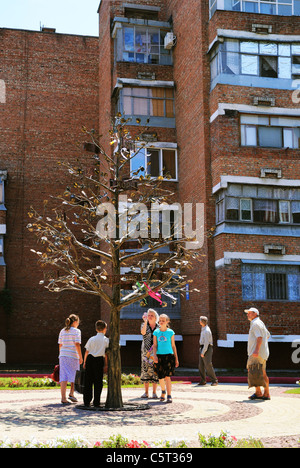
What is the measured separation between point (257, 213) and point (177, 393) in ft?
39.9

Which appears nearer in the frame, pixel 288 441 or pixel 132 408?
pixel 288 441

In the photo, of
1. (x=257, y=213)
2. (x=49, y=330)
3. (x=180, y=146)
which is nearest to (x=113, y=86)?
(x=180, y=146)

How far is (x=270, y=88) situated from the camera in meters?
27.4

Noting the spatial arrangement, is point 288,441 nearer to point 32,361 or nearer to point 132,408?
point 132,408

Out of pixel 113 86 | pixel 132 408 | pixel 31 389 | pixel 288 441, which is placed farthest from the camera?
pixel 113 86

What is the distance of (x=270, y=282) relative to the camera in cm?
2595

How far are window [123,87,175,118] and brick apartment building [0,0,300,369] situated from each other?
6 cm

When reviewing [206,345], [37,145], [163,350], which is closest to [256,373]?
[163,350]

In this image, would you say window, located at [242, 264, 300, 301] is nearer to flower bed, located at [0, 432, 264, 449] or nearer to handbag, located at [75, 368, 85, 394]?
handbag, located at [75, 368, 85, 394]

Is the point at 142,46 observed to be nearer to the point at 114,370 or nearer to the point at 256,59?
the point at 256,59

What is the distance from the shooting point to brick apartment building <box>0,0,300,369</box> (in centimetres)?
2586

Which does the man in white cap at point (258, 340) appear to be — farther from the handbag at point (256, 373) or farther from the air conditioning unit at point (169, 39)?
the air conditioning unit at point (169, 39)

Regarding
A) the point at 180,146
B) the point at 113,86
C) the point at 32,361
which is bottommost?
the point at 32,361
